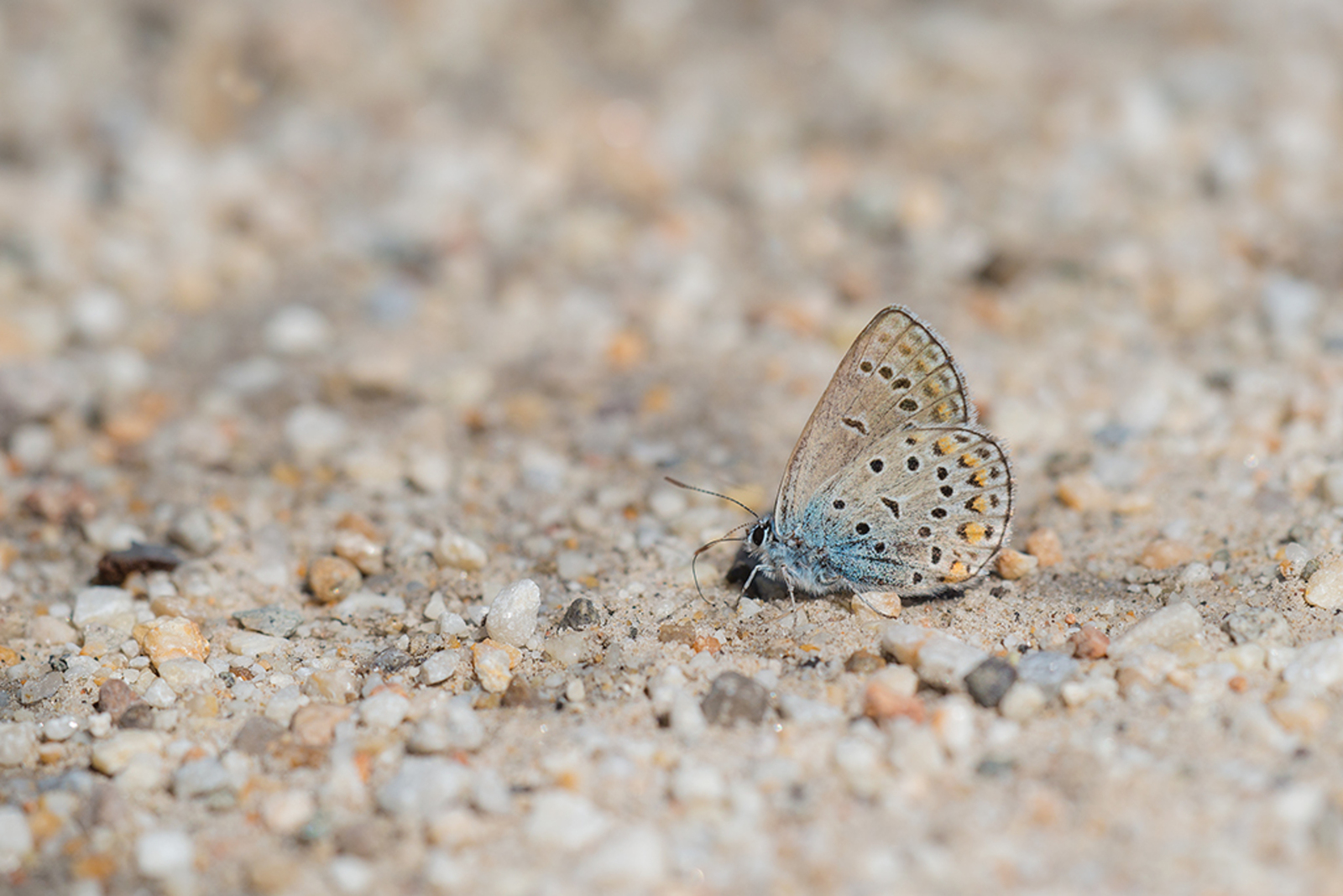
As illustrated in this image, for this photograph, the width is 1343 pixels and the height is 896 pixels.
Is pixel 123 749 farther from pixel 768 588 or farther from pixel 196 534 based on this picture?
pixel 768 588

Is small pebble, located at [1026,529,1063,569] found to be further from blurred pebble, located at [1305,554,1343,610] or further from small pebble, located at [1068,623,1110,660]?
blurred pebble, located at [1305,554,1343,610]

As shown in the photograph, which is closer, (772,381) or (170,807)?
(170,807)

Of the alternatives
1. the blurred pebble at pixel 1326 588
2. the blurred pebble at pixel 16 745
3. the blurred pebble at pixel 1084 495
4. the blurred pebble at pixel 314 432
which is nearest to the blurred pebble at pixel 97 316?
the blurred pebble at pixel 314 432

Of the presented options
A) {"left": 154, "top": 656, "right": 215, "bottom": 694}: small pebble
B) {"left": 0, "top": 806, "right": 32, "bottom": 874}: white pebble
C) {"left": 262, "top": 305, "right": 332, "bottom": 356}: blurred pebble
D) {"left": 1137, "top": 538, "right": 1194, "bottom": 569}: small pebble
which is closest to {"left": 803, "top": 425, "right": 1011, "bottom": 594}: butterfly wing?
{"left": 1137, "top": 538, "right": 1194, "bottom": 569}: small pebble

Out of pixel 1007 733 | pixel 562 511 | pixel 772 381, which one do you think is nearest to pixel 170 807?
pixel 562 511

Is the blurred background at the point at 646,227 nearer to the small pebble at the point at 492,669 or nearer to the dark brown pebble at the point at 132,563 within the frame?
the dark brown pebble at the point at 132,563

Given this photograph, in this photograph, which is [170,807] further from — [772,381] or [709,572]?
[772,381]
